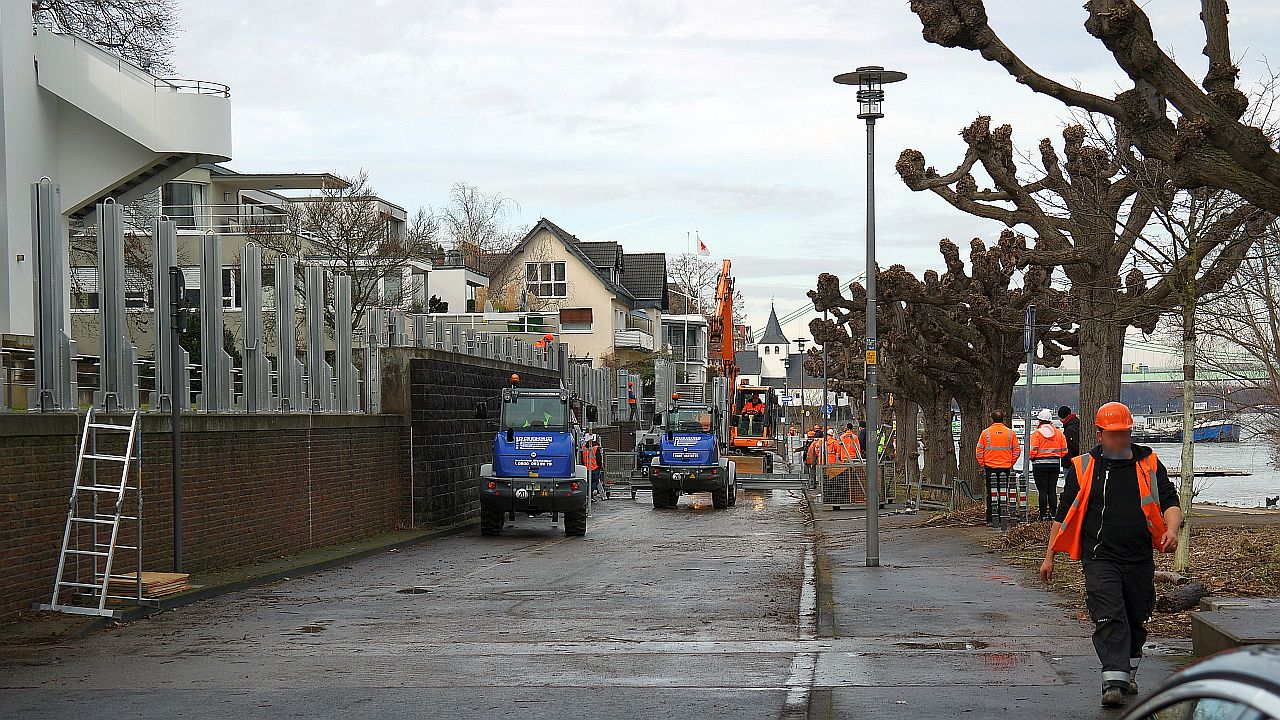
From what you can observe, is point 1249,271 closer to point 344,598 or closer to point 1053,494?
point 1053,494

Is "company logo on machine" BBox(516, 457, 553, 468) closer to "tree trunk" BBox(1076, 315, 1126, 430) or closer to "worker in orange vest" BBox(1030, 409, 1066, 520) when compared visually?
"worker in orange vest" BBox(1030, 409, 1066, 520)

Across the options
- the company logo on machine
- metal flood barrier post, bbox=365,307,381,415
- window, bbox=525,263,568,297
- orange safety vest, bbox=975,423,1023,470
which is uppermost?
window, bbox=525,263,568,297

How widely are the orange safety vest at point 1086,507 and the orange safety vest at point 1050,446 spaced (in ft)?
45.1

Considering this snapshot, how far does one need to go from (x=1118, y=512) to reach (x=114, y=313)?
12125 mm

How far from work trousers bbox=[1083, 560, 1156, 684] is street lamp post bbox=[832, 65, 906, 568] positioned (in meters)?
8.38

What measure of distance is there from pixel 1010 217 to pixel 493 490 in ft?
35.0

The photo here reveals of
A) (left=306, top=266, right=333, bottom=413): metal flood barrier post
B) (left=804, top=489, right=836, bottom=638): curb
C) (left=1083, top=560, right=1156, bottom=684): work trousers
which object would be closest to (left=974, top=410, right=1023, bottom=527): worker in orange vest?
(left=804, top=489, right=836, bottom=638): curb

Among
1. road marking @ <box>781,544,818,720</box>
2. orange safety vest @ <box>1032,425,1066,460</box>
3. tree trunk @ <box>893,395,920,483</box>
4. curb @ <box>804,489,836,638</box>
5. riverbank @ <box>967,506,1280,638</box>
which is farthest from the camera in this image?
tree trunk @ <box>893,395,920,483</box>

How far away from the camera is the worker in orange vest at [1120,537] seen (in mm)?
8234

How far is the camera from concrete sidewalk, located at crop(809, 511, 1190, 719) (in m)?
8.69

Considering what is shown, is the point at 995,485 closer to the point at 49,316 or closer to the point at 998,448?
the point at 998,448

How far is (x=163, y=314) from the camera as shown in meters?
17.3

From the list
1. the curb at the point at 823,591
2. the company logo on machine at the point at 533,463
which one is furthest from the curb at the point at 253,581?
the curb at the point at 823,591

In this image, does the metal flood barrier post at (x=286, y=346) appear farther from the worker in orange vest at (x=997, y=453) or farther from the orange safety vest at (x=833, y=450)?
the orange safety vest at (x=833, y=450)
